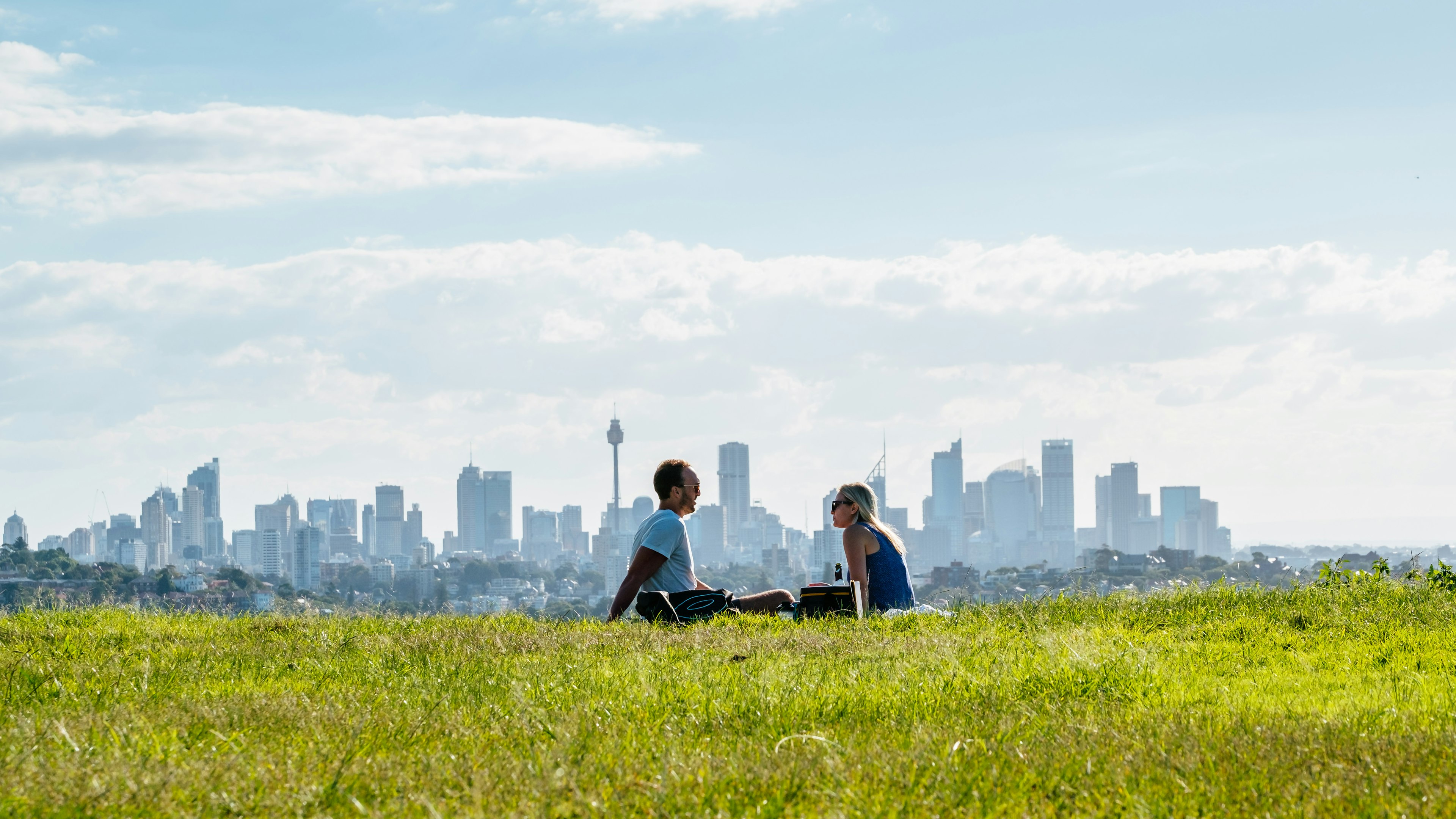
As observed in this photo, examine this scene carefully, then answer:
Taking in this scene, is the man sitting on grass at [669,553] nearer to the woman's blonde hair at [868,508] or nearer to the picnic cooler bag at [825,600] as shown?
the picnic cooler bag at [825,600]

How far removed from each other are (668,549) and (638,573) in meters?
0.33

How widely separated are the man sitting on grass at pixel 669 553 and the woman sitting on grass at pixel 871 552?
0.73m

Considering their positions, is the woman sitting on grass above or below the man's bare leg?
above

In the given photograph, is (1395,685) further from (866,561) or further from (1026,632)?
(866,561)

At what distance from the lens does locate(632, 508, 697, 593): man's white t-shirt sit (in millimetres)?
10953

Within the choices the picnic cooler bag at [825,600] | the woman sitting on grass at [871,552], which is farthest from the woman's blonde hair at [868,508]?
the picnic cooler bag at [825,600]

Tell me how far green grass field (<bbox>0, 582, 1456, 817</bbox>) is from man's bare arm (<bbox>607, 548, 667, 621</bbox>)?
159 cm

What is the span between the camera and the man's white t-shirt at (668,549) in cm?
1095

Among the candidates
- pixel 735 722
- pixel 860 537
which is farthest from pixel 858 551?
pixel 735 722

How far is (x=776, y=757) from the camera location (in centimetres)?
484

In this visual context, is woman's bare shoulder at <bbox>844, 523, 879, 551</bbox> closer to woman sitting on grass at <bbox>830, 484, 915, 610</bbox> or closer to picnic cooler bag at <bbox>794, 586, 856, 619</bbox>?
woman sitting on grass at <bbox>830, 484, 915, 610</bbox>

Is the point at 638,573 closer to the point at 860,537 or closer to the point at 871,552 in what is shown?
the point at 860,537

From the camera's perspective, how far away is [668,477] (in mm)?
11594

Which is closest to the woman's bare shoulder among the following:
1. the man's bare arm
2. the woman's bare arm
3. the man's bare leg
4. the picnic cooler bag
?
the woman's bare arm
